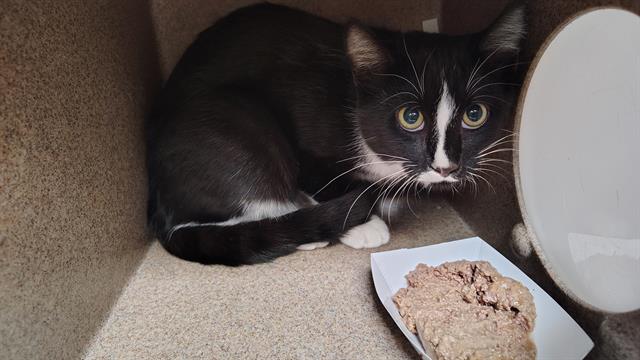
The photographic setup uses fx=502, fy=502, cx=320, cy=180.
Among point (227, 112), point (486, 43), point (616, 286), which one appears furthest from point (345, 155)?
point (616, 286)

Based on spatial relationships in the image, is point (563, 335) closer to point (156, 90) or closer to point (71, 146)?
point (71, 146)

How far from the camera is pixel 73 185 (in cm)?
93

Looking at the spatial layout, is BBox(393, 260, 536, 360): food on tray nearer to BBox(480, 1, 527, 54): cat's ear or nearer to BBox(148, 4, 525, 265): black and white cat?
BBox(148, 4, 525, 265): black and white cat

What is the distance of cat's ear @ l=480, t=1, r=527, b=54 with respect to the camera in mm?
962

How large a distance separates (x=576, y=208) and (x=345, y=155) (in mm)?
574

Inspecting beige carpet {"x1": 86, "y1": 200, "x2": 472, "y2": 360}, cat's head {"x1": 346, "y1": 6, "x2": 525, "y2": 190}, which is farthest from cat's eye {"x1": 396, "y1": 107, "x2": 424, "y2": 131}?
beige carpet {"x1": 86, "y1": 200, "x2": 472, "y2": 360}

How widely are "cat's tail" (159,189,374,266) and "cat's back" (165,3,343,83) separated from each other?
0.38m

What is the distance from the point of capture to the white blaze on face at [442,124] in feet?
3.40

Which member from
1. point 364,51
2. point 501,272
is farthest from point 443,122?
point 501,272

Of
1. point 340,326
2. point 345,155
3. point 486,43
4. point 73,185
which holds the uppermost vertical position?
point 486,43

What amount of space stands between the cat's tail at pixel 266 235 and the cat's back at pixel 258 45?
382 mm

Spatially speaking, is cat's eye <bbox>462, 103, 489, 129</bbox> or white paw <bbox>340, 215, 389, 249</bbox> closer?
cat's eye <bbox>462, 103, 489, 129</bbox>

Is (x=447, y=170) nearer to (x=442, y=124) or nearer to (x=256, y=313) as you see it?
(x=442, y=124)

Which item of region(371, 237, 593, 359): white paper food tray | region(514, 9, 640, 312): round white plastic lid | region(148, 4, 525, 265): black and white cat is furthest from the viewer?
region(148, 4, 525, 265): black and white cat
